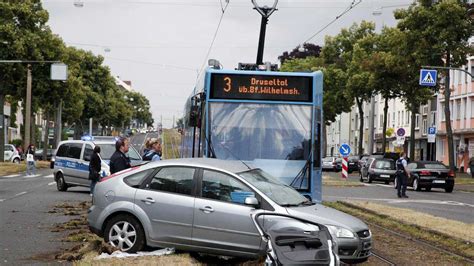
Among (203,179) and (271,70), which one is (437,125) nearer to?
(271,70)

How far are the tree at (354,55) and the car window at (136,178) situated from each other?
51736 millimetres

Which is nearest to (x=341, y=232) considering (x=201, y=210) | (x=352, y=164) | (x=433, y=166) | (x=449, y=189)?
(x=201, y=210)

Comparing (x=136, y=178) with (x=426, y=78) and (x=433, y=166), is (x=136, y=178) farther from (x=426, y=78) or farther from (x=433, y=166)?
(x=426, y=78)

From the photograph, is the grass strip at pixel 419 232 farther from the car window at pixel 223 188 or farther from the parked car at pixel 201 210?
the car window at pixel 223 188

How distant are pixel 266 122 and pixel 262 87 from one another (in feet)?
2.44

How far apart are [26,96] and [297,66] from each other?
3872 centimetres

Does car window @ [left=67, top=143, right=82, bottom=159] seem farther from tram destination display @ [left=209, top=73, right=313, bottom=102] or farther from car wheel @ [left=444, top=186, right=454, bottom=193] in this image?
car wheel @ [left=444, top=186, right=454, bottom=193]

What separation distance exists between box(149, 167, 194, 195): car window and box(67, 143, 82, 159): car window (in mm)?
16443

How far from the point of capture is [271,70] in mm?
16547

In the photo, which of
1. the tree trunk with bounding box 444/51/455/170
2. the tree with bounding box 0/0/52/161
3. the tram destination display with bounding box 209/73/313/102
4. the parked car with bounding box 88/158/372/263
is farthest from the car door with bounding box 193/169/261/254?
the tree with bounding box 0/0/52/161

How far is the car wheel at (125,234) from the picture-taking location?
36.5 feet

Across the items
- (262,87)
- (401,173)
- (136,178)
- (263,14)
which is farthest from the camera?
(401,173)

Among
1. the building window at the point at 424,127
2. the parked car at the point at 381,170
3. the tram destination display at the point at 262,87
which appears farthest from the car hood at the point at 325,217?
the building window at the point at 424,127

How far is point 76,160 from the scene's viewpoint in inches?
1067
